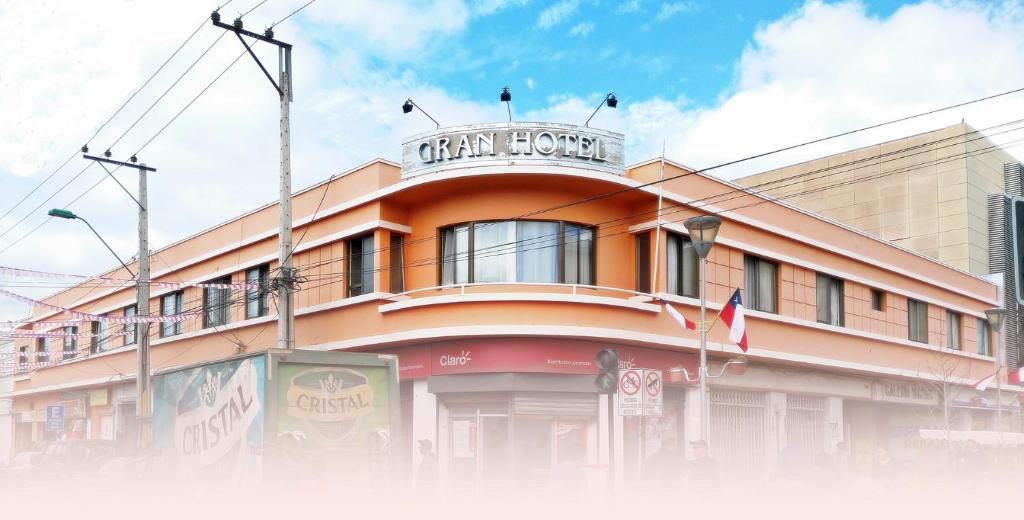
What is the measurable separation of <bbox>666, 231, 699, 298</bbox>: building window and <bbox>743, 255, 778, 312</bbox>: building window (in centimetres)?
240

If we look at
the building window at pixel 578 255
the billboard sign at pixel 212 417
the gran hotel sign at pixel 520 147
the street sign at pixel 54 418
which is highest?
the gran hotel sign at pixel 520 147

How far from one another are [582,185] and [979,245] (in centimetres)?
2809

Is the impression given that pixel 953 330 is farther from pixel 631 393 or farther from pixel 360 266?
pixel 631 393

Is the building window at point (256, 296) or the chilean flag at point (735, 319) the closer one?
the chilean flag at point (735, 319)

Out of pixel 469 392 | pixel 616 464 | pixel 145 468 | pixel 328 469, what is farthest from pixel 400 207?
pixel 328 469

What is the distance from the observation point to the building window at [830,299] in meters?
32.2

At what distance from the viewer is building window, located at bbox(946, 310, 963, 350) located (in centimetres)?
3897

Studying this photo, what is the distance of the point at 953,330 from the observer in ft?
130

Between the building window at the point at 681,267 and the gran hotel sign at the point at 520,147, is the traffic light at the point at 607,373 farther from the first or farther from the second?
the building window at the point at 681,267

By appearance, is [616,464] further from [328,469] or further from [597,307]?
[328,469]

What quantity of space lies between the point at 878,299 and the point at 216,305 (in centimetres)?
2073

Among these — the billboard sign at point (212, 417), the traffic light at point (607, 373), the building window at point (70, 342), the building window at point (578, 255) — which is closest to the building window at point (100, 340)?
the building window at point (70, 342)

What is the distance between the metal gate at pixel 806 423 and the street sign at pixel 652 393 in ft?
47.3

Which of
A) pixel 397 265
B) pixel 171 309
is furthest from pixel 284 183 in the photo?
pixel 171 309
